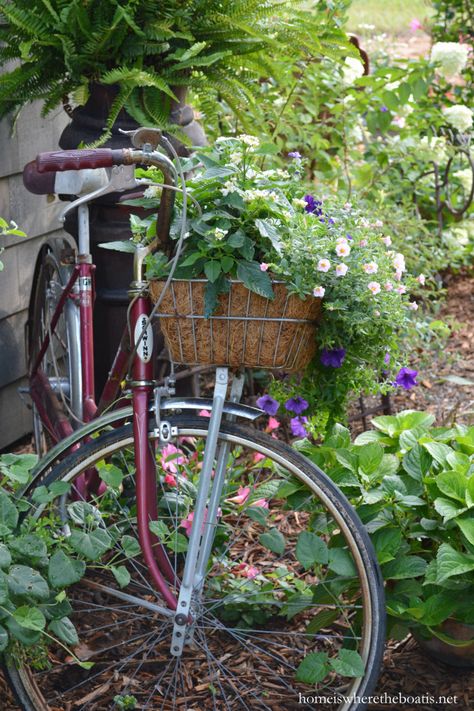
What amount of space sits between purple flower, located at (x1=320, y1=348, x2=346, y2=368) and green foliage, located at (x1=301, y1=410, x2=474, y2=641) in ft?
0.84

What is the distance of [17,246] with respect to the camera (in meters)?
3.64

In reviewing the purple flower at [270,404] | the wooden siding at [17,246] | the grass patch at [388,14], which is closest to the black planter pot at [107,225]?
the wooden siding at [17,246]

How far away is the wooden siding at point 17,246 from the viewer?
11.5ft

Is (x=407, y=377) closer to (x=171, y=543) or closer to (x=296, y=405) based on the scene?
(x=296, y=405)

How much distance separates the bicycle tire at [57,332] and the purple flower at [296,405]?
63 cm

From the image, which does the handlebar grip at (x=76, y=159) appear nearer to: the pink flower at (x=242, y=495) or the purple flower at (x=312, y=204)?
the purple flower at (x=312, y=204)

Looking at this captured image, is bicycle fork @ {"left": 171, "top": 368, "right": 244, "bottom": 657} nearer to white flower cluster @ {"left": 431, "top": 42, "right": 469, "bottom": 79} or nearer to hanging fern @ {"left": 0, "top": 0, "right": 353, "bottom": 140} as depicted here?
hanging fern @ {"left": 0, "top": 0, "right": 353, "bottom": 140}

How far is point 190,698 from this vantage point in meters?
2.50

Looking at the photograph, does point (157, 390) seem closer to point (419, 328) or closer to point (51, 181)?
point (51, 181)

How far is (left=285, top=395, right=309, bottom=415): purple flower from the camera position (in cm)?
276

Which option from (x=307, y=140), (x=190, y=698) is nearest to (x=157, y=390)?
(x=190, y=698)

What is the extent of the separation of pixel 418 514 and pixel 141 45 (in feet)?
5.48

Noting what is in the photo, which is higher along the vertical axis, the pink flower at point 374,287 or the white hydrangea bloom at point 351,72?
the white hydrangea bloom at point 351,72

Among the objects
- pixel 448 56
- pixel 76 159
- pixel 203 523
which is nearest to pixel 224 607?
pixel 203 523
